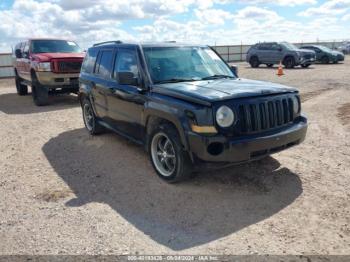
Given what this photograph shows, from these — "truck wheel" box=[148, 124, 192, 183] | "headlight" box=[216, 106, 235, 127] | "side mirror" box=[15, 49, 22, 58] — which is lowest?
"truck wheel" box=[148, 124, 192, 183]

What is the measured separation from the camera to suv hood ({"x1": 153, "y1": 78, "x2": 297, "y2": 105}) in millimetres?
4176

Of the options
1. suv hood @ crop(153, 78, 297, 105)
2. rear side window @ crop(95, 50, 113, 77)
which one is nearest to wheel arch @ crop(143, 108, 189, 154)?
suv hood @ crop(153, 78, 297, 105)

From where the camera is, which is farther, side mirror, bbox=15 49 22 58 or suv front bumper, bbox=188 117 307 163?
side mirror, bbox=15 49 22 58

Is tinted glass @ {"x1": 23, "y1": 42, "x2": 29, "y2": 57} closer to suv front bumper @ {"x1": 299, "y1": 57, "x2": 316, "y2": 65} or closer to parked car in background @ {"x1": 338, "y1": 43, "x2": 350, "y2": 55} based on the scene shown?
suv front bumper @ {"x1": 299, "y1": 57, "x2": 316, "y2": 65}

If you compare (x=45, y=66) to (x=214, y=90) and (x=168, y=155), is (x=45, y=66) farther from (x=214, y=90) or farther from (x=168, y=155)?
(x=214, y=90)

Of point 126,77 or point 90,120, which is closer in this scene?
point 126,77

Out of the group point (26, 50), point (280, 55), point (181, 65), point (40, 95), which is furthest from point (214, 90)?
point (280, 55)

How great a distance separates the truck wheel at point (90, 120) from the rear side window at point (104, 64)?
3.36ft

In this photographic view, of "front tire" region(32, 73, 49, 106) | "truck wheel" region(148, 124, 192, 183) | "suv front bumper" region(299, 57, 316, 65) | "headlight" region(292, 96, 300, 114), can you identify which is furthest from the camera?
"suv front bumper" region(299, 57, 316, 65)

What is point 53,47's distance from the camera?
1254cm

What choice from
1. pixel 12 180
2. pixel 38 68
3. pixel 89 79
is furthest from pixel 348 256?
pixel 38 68

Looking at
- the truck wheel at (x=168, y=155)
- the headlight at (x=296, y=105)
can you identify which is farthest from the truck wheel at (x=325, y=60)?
the truck wheel at (x=168, y=155)

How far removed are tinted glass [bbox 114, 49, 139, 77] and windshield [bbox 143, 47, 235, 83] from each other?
0.23 m

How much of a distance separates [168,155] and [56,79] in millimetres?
7709
